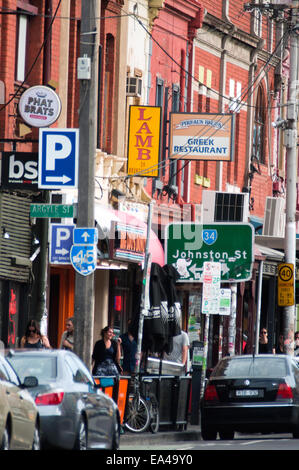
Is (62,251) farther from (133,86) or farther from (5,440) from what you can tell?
(133,86)

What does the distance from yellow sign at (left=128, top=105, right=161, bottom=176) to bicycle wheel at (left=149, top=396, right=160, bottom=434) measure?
858 cm

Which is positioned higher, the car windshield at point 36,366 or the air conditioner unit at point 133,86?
the air conditioner unit at point 133,86

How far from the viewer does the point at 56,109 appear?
2373 cm

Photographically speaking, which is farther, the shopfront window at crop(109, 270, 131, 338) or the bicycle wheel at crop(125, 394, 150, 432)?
the shopfront window at crop(109, 270, 131, 338)

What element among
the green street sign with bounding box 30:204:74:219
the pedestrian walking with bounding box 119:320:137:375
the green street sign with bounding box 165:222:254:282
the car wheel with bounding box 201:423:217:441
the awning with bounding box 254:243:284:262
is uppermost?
the green street sign with bounding box 30:204:74:219

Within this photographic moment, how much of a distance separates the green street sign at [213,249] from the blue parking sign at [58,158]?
6.76 meters

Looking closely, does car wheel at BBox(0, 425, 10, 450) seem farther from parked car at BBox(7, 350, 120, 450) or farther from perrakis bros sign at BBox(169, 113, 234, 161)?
perrakis bros sign at BBox(169, 113, 234, 161)

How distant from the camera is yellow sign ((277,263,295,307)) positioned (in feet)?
109

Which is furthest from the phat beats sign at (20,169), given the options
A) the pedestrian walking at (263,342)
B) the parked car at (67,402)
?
the pedestrian walking at (263,342)

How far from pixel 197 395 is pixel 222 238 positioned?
3757 mm

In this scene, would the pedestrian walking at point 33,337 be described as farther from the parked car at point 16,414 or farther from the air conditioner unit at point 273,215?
the air conditioner unit at point 273,215

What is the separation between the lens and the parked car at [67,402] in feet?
52.0

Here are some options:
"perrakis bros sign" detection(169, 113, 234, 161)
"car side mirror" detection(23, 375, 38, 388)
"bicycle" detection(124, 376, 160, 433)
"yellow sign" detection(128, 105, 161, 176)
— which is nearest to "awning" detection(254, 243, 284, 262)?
"perrakis bros sign" detection(169, 113, 234, 161)

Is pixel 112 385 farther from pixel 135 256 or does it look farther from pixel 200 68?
pixel 200 68
